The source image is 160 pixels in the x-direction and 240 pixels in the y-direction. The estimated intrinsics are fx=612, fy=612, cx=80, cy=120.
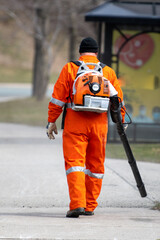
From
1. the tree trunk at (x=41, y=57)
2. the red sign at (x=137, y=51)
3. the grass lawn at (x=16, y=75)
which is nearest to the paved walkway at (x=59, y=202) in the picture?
the red sign at (x=137, y=51)

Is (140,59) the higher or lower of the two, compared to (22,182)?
higher

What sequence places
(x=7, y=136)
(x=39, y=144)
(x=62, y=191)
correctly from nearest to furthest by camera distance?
(x=62, y=191) → (x=39, y=144) → (x=7, y=136)

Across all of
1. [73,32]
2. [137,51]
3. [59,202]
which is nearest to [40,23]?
[73,32]

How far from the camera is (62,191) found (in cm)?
718

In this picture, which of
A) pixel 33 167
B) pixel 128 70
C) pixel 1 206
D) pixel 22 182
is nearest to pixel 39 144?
pixel 128 70

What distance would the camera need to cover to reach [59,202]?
657cm

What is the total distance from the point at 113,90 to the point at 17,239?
70.7 inches

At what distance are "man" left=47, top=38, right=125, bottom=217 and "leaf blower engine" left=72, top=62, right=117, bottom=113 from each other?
133 millimetres

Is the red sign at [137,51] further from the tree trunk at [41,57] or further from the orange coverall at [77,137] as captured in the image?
the tree trunk at [41,57]

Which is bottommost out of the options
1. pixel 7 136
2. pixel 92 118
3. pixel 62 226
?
pixel 7 136

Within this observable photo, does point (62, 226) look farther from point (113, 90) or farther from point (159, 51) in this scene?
point (159, 51)

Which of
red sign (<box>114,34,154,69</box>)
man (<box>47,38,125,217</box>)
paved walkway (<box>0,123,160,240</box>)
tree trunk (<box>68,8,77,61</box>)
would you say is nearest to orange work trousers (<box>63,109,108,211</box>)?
man (<box>47,38,125,217</box>)

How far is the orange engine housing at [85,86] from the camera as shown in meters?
5.50

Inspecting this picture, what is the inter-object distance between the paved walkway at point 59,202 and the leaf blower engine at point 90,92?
3.35 ft
